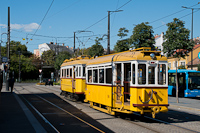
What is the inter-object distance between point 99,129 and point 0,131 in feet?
10.9

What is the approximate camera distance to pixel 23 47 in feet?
346

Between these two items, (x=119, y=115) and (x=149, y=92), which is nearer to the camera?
(x=149, y=92)

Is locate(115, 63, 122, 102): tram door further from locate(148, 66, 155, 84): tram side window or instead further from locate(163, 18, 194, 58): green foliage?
locate(163, 18, 194, 58): green foliage

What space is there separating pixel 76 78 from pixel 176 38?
37.3 feet

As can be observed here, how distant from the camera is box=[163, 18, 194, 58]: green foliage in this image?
26.1 m

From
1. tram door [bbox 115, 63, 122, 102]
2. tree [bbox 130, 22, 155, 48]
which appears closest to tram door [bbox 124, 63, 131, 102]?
tram door [bbox 115, 63, 122, 102]

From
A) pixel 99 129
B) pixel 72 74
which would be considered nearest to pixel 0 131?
pixel 99 129

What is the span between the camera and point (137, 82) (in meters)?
11.2

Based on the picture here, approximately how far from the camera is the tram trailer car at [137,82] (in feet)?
36.7

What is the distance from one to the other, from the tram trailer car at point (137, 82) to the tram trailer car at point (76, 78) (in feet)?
20.1

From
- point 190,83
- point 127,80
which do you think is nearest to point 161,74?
point 127,80

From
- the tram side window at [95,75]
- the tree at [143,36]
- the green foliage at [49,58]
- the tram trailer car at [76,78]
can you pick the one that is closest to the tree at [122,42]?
the tree at [143,36]

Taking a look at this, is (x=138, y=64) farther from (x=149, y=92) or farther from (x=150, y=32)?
(x=150, y=32)

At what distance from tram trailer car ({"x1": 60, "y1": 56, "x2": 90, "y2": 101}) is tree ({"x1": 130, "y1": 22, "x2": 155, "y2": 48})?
7.03 metres
